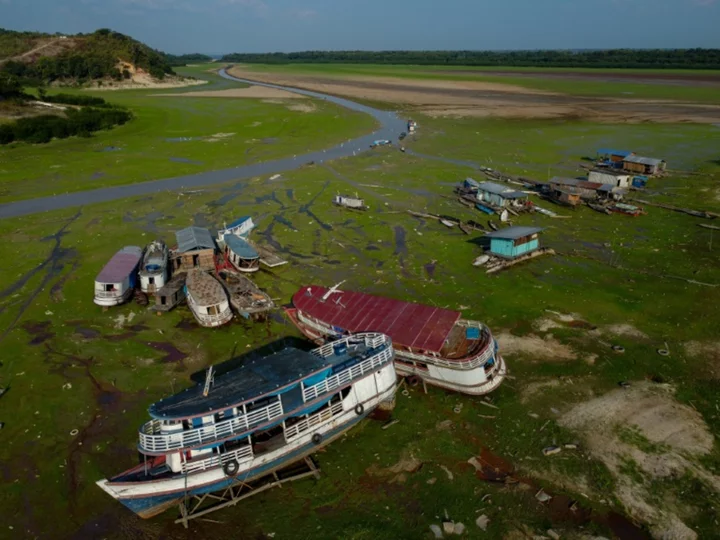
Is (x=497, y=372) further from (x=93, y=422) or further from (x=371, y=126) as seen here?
(x=371, y=126)

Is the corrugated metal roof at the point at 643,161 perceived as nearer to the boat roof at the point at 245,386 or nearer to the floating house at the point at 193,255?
the floating house at the point at 193,255

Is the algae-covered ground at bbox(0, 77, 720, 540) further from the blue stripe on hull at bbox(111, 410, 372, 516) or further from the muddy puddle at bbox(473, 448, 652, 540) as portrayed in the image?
the blue stripe on hull at bbox(111, 410, 372, 516)

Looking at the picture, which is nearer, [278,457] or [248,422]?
[248,422]

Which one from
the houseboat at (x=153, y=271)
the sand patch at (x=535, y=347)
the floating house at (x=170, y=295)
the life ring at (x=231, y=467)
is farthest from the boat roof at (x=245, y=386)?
the houseboat at (x=153, y=271)

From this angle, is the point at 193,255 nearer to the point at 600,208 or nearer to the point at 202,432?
the point at 202,432

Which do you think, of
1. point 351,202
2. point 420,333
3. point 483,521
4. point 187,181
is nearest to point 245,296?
point 420,333
